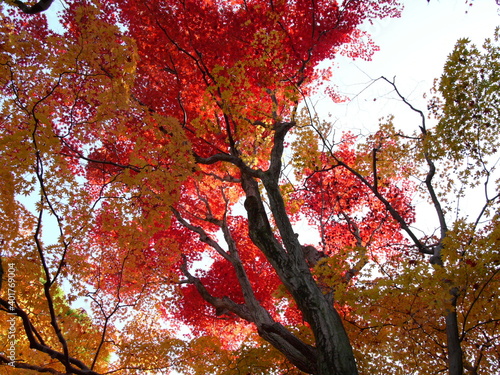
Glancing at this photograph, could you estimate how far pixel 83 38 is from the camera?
497 cm

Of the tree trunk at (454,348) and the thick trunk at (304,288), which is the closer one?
the tree trunk at (454,348)

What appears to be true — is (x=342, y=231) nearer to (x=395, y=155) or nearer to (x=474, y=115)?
(x=395, y=155)

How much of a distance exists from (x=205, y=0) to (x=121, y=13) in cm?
277

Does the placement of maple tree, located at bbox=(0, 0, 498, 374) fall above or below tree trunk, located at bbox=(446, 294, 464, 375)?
above

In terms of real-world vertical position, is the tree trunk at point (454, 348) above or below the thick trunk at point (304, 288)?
below

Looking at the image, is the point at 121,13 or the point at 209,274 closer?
the point at 121,13

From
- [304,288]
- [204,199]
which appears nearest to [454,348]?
[304,288]

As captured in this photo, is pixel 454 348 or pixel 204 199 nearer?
pixel 454 348

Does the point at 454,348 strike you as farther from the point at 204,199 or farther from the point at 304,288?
the point at 204,199

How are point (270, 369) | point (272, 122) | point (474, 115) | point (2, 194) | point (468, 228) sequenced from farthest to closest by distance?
1. point (272, 122)
2. point (270, 369)
3. point (474, 115)
4. point (468, 228)
5. point (2, 194)

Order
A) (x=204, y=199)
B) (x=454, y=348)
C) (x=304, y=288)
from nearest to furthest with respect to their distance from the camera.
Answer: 1. (x=454, y=348)
2. (x=304, y=288)
3. (x=204, y=199)

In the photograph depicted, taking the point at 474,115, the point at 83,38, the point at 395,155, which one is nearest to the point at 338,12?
the point at 395,155

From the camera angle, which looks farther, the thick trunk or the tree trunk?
the thick trunk

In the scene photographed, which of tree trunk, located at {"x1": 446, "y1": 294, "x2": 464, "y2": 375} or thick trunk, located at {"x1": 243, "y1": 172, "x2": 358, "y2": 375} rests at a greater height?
thick trunk, located at {"x1": 243, "y1": 172, "x2": 358, "y2": 375}
